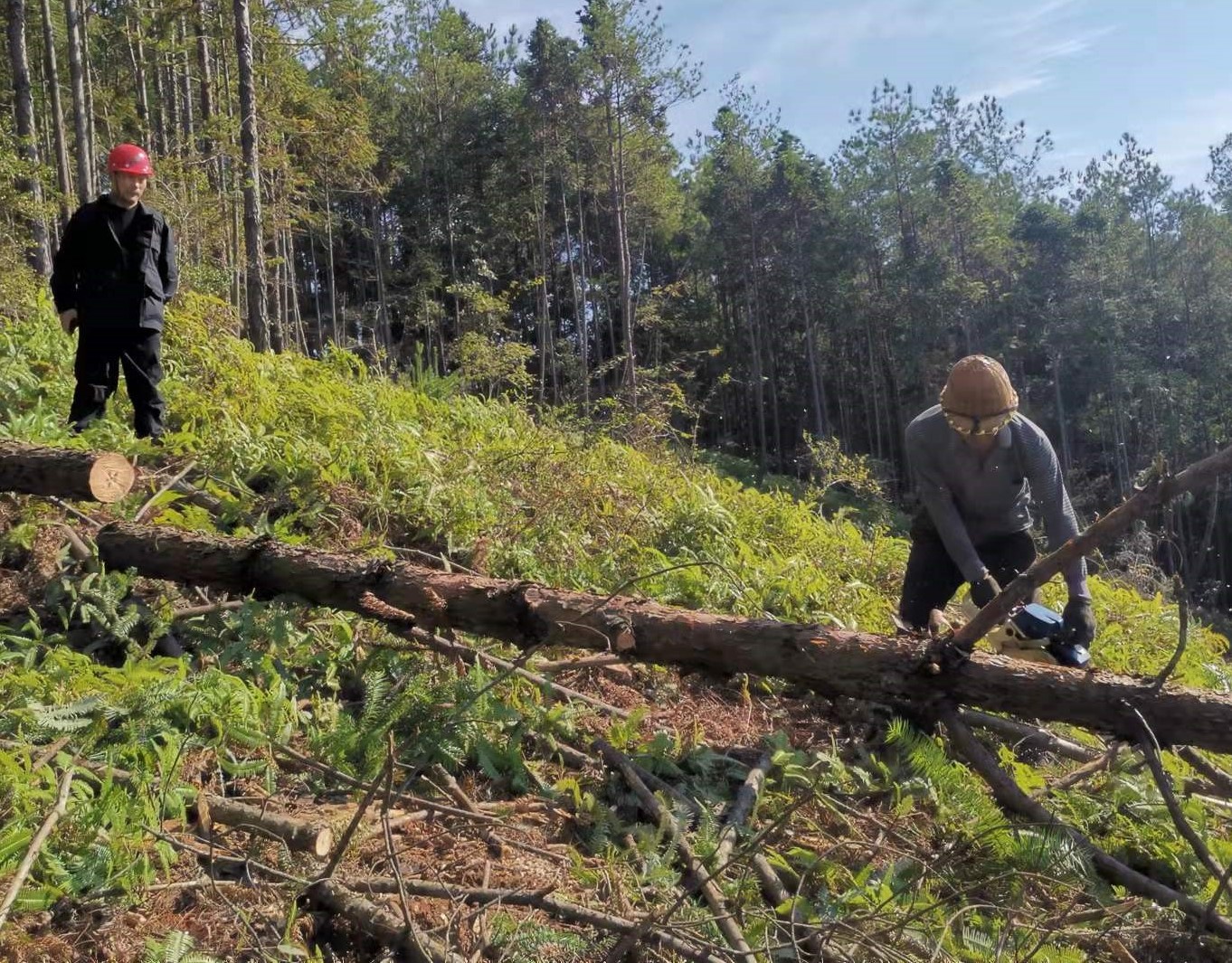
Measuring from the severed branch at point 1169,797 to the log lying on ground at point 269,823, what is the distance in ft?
7.09

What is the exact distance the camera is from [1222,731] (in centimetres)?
229

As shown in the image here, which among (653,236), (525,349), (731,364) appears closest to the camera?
(525,349)

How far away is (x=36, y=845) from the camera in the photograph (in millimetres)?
1980

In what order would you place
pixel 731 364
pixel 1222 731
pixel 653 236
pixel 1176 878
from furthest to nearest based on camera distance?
1. pixel 731 364
2. pixel 653 236
3. pixel 1176 878
4. pixel 1222 731

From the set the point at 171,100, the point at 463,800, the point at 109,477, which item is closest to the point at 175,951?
→ the point at 463,800

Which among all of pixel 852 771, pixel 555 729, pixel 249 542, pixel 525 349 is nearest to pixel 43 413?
pixel 249 542

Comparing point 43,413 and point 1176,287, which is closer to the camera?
point 43,413

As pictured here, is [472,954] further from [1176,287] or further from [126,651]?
[1176,287]

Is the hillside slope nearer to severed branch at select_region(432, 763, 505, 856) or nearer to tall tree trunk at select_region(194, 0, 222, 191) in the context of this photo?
severed branch at select_region(432, 763, 505, 856)

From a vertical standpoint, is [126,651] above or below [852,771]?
above

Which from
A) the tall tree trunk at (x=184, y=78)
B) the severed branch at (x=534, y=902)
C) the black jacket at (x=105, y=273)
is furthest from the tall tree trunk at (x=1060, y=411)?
the severed branch at (x=534, y=902)

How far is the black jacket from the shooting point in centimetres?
466

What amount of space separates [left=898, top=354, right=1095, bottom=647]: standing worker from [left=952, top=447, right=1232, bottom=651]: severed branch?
2.46 ft

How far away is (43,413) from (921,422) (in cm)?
452
